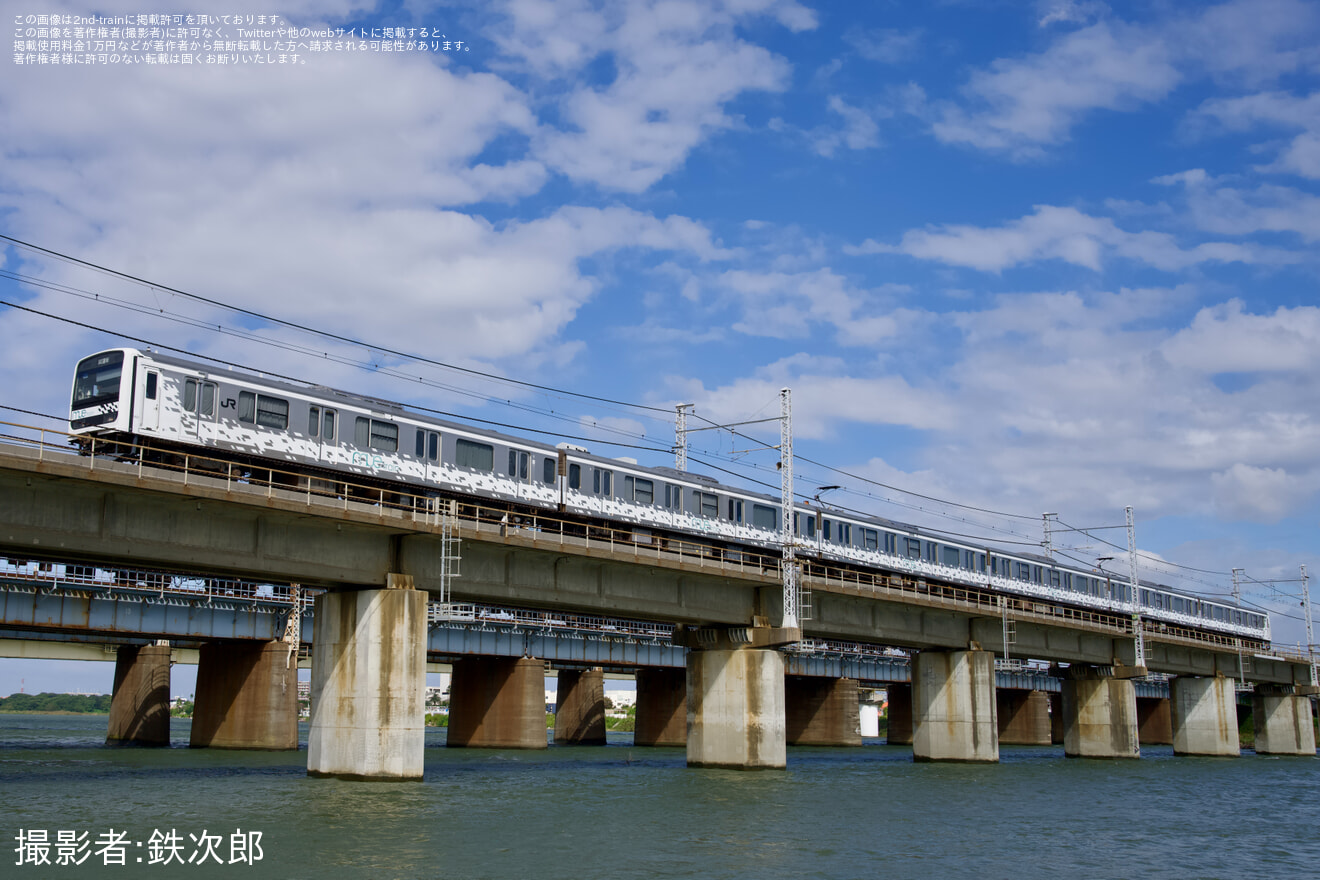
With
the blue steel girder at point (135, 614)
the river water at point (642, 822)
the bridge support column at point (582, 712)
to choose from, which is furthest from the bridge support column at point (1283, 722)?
the blue steel girder at point (135, 614)

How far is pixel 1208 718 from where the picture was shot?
82312 millimetres

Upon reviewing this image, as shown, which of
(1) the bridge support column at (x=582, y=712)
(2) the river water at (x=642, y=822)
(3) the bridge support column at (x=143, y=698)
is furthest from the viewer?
(1) the bridge support column at (x=582, y=712)

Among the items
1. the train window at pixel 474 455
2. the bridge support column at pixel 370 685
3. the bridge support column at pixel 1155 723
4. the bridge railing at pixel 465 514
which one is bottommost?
the bridge support column at pixel 1155 723

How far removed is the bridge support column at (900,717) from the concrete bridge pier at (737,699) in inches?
2327

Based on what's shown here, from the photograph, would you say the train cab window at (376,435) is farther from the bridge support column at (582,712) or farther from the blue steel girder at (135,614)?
the bridge support column at (582,712)

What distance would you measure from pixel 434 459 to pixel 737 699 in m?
15.6

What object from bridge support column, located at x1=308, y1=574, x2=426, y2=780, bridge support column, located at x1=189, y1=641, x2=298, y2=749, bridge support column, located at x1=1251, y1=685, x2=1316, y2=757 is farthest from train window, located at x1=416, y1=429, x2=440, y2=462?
bridge support column, located at x1=1251, y1=685, x2=1316, y2=757

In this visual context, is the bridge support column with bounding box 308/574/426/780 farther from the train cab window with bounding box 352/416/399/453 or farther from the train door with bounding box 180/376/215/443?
the train cab window with bounding box 352/416/399/453

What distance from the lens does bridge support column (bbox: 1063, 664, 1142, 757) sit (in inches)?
2781

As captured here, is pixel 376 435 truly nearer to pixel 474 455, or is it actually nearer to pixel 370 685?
pixel 474 455


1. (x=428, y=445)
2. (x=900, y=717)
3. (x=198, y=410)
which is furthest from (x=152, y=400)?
(x=900, y=717)

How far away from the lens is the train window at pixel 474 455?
44.4 meters

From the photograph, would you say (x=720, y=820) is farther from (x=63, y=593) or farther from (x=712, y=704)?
(x=63, y=593)

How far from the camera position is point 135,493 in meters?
29.1
